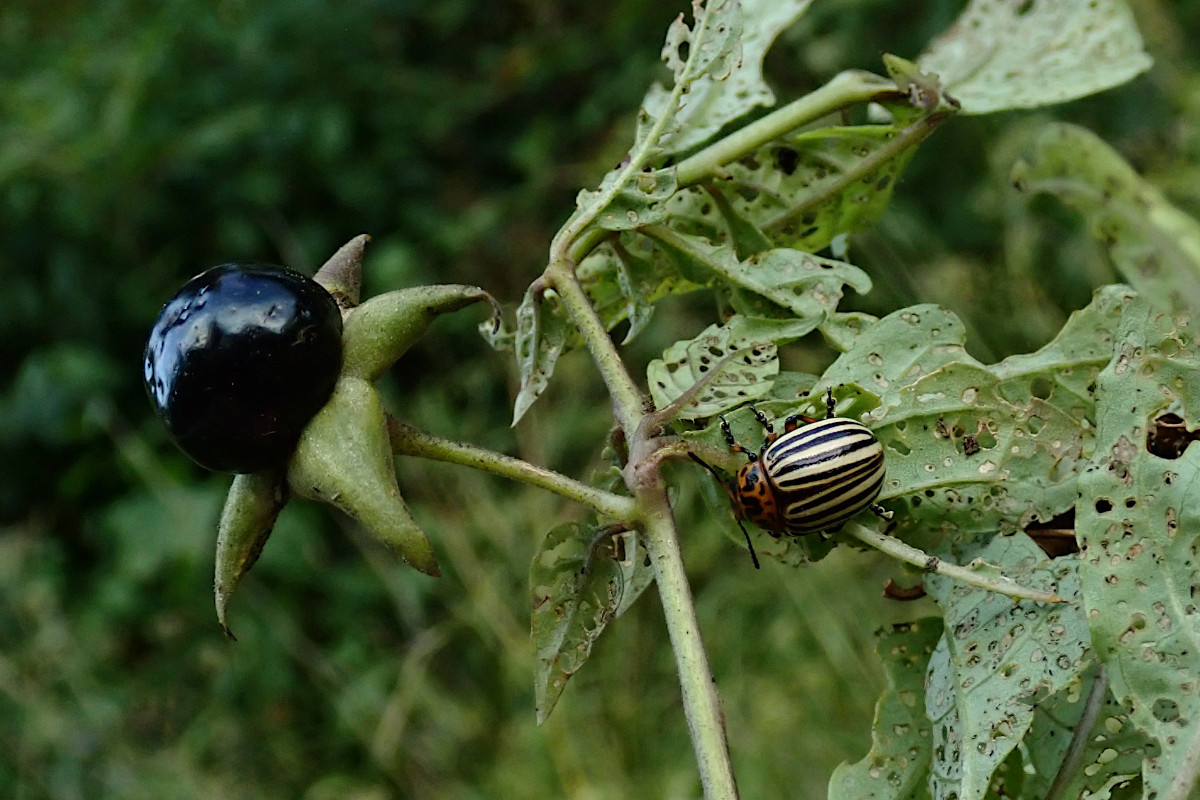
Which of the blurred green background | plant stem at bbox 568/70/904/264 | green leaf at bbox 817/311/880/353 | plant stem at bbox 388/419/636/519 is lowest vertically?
the blurred green background

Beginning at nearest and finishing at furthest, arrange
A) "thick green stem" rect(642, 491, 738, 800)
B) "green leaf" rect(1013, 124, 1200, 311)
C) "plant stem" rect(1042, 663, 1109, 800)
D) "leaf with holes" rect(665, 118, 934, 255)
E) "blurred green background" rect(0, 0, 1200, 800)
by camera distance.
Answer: "green leaf" rect(1013, 124, 1200, 311), "thick green stem" rect(642, 491, 738, 800), "plant stem" rect(1042, 663, 1109, 800), "leaf with holes" rect(665, 118, 934, 255), "blurred green background" rect(0, 0, 1200, 800)

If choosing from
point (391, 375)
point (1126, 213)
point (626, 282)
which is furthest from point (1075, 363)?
point (391, 375)

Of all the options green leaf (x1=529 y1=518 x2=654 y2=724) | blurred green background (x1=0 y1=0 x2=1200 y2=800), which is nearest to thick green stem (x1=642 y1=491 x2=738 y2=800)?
green leaf (x1=529 y1=518 x2=654 y2=724)

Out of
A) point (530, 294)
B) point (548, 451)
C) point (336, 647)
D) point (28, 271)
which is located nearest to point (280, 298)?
point (530, 294)

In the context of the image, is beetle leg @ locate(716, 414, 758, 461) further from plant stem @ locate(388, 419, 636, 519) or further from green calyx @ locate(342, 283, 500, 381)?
green calyx @ locate(342, 283, 500, 381)

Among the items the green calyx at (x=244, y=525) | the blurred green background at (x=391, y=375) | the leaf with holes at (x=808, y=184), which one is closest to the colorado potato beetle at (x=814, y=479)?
the leaf with holes at (x=808, y=184)

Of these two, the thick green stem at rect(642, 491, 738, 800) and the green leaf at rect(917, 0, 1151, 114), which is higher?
the green leaf at rect(917, 0, 1151, 114)
